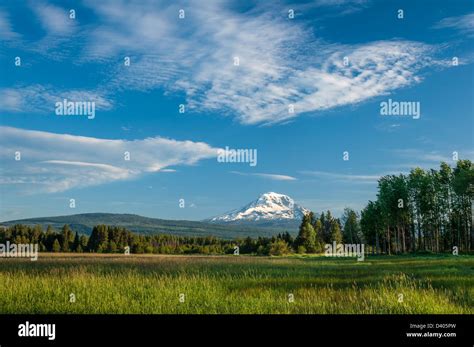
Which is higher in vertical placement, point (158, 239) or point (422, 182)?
point (422, 182)

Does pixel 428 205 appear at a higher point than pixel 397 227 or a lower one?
higher

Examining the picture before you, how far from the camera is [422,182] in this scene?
240 ft

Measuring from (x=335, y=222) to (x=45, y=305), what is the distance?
93818mm

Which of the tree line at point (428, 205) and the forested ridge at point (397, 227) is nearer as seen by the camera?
the forested ridge at point (397, 227)

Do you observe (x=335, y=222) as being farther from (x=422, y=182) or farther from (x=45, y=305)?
(x=45, y=305)

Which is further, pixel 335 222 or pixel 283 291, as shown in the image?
pixel 335 222

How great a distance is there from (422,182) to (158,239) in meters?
45.5

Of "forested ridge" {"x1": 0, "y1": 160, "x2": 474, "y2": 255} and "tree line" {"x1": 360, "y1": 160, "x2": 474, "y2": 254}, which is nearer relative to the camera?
"forested ridge" {"x1": 0, "y1": 160, "x2": 474, "y2": 255}
